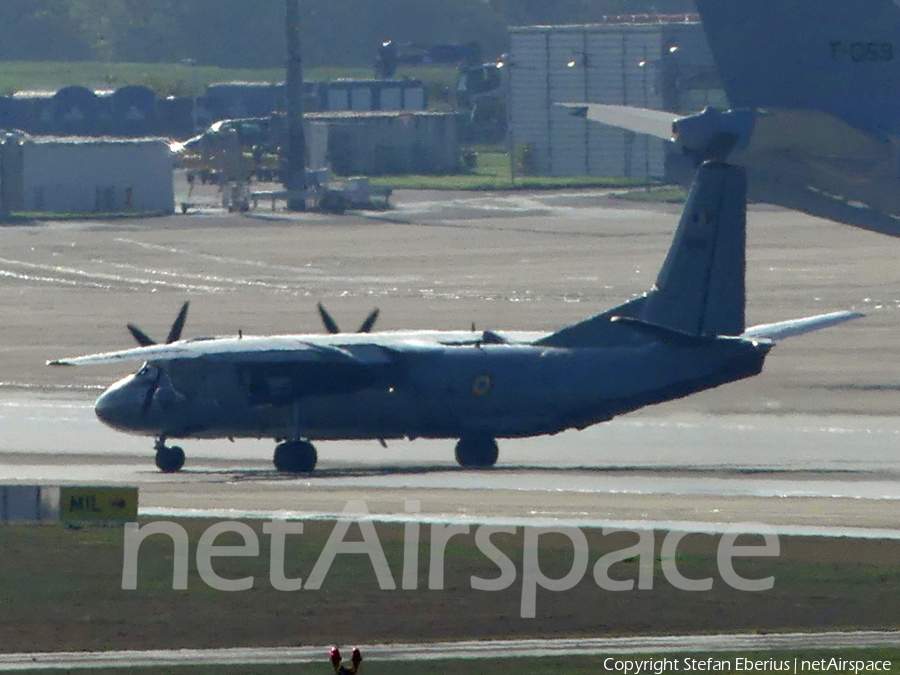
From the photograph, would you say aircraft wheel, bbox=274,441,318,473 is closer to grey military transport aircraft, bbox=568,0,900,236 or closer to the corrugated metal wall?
grey military transport aircraft, bbox=568,0,900,236

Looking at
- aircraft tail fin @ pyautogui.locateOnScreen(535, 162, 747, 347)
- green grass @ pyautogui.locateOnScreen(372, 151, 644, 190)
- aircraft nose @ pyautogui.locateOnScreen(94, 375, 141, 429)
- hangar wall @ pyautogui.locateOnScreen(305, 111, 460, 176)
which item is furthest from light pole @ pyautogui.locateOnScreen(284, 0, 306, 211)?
aircraft tail fin @ pyautogui.locateOnScreen(535, 162, 747, 347)

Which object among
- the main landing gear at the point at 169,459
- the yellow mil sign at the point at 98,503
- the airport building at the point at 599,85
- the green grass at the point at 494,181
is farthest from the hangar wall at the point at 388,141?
the yellow mil sign at the point at 98,503

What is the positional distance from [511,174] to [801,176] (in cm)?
10898

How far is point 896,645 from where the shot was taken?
77.9 feet

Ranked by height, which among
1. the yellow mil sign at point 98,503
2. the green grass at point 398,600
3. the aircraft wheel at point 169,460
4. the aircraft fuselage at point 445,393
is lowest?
the aircraft wheel at point 169,460

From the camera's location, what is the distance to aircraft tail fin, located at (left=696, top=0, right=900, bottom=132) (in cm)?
3841

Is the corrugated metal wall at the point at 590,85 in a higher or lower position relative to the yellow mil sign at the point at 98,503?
higher

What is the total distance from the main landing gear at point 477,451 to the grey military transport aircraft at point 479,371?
3cm

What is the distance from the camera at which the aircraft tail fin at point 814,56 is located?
126 ft

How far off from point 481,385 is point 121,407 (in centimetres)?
863

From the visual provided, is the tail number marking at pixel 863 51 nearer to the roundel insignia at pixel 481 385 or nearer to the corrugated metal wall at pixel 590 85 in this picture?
the roundel insignia at pixel 481 385

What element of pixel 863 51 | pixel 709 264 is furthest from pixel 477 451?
pixel 863 51

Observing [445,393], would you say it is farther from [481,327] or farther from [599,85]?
[599,85]

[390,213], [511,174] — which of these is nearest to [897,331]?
[390,213]
